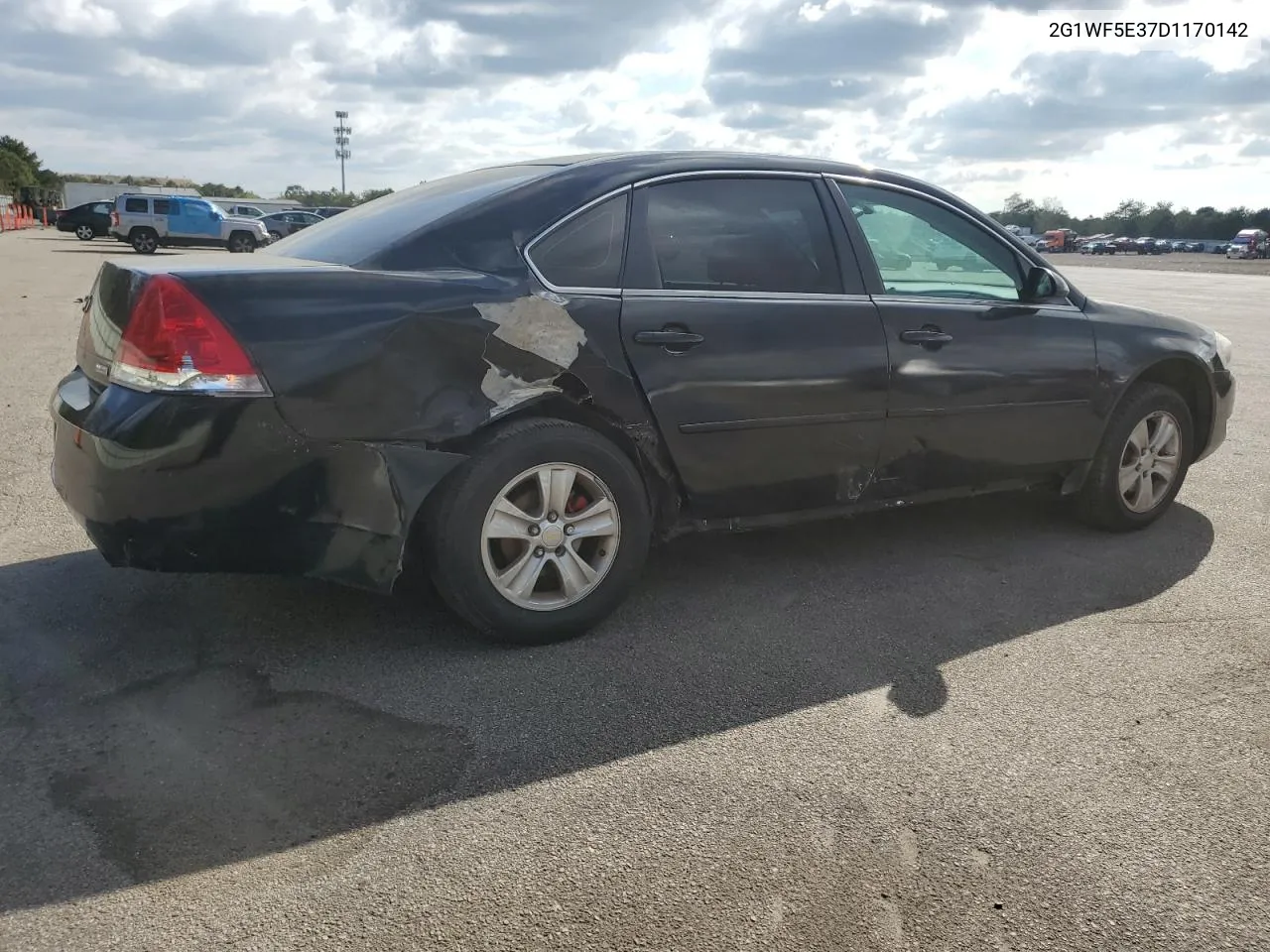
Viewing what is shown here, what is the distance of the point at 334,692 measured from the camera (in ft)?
10.7

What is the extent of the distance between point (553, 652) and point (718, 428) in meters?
0.95

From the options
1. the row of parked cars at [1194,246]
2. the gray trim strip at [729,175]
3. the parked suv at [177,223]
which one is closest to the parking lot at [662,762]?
the gray trim strip at [729,175]

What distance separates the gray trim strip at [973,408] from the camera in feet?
14.0

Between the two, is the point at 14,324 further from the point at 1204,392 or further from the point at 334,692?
the point at 1204,392

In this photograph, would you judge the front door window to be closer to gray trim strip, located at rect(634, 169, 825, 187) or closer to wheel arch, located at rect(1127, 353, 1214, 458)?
gray trim strip, located at rect(634, 169, 825, 187)

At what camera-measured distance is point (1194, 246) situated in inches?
3135

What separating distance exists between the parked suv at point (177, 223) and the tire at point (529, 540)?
3182cm

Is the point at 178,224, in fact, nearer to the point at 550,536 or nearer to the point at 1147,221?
the point at 550,536

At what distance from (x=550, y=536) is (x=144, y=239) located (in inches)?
1337

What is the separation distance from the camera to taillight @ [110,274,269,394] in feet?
10.0

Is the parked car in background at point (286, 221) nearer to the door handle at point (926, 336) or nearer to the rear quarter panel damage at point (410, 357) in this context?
the door handle at point (926, 336)

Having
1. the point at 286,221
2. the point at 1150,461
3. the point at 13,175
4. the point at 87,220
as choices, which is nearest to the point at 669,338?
the point at 1150,461

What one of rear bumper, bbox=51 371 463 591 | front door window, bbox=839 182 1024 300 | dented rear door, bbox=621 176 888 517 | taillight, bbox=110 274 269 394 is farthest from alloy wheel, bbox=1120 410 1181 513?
taillight, bbox=110 274 269 394

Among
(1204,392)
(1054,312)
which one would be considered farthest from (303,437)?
(1204,392)
